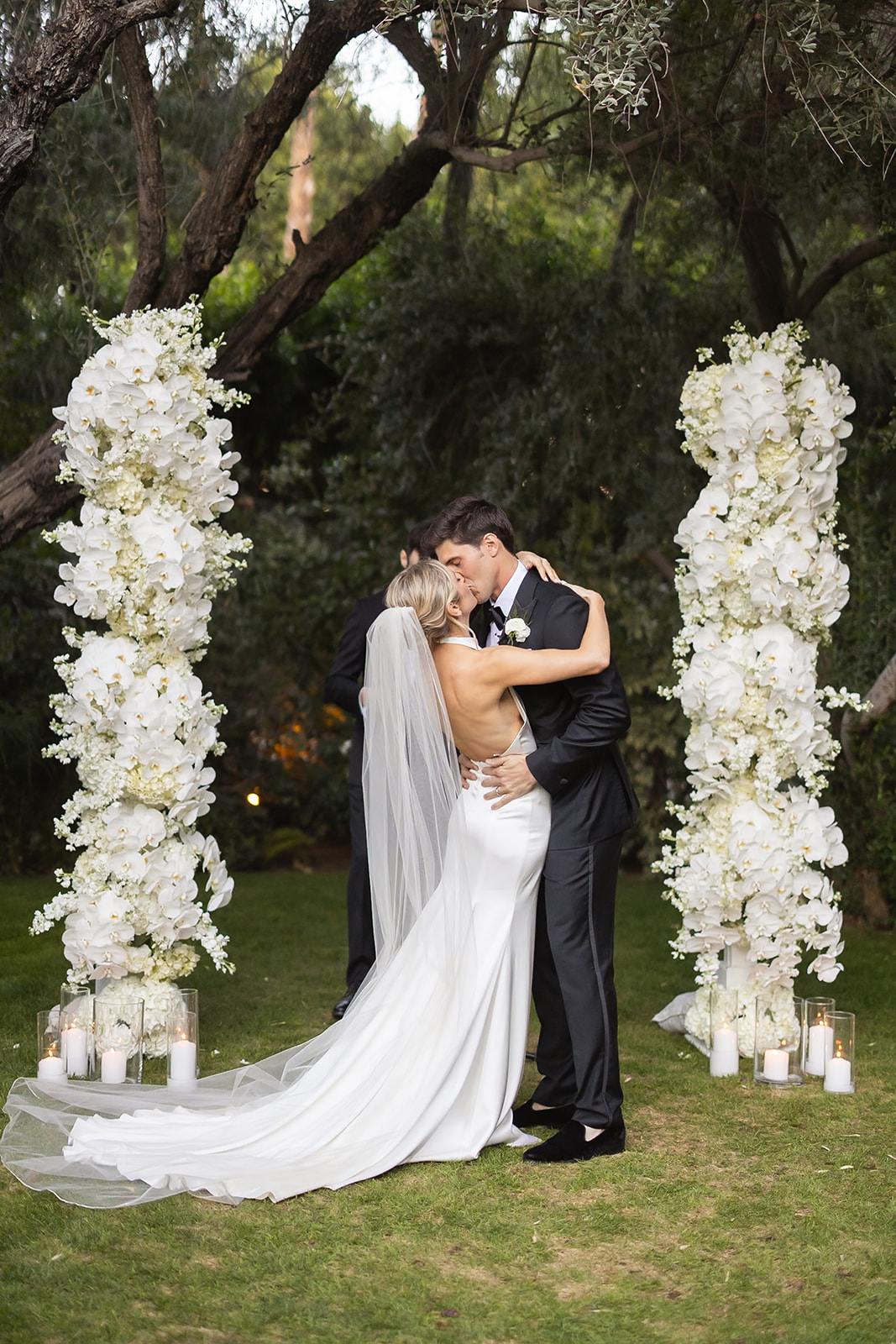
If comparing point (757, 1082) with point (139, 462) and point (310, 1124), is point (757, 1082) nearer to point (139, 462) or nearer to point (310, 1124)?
point (310, 1124)

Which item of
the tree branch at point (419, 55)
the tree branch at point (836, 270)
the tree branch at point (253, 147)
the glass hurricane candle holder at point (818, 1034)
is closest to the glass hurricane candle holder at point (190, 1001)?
the glass hurricane candle holder at point (818, 1034)

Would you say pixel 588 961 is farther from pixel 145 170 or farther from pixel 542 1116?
pixel 145 170

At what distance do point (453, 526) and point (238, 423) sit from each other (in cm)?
697

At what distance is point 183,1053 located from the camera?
4203mm

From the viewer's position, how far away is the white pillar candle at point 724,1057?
182 inches

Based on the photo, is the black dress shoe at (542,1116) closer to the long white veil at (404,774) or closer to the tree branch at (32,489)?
the long white veil at (404,774)

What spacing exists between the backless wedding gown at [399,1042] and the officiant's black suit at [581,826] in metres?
0.09

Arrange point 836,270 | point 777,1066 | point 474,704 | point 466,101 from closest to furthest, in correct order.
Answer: point 474,704
point 777,1066
point 466,101
point 836,270

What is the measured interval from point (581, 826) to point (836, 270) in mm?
4180

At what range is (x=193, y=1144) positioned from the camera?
3.51 m

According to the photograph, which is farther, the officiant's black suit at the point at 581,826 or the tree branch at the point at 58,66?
the tree branch at the point at 58,66

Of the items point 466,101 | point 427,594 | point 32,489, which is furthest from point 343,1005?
point 466,101

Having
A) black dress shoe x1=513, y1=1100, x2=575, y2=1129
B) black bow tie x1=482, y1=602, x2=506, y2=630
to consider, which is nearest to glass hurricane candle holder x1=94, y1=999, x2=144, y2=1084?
black dress shoe x1=513, y1=1100, x2=575, y2=1129

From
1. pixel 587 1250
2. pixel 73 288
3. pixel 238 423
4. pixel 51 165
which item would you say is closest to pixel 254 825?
pixel 238 423
